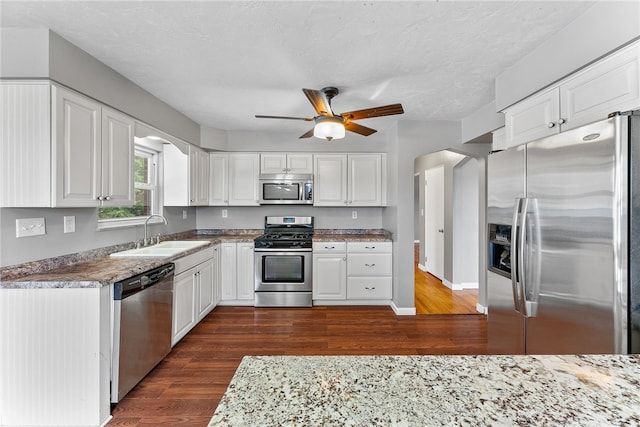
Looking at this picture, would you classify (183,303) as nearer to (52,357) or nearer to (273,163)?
(52,357)

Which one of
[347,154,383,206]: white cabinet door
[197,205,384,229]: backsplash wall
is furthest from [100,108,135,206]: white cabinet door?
[347,154,383,206]: white cabinet door

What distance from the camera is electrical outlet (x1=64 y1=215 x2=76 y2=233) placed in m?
2.11

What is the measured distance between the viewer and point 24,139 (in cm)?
174

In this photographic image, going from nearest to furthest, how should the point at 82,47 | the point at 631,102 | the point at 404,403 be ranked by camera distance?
the point at 404,403
the point at 631,102
the point at 82,47

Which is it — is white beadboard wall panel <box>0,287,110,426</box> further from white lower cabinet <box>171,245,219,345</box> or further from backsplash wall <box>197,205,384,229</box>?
backsplash wall <box>197,205,384,229</box>

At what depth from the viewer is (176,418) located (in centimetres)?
182

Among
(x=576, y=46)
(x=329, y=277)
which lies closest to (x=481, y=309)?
(x=329, y=277)

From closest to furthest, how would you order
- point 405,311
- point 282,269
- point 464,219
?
point 405,311, point 282,269, point 464,219

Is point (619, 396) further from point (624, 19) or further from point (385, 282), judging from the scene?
point (385, 282)

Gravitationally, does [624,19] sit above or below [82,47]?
below

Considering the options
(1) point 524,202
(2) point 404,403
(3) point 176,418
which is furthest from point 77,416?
(1) point 524,202

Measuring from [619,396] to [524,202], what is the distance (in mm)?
1258

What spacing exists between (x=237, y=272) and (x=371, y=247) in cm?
181

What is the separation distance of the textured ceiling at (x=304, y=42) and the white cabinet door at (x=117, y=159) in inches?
16.5
